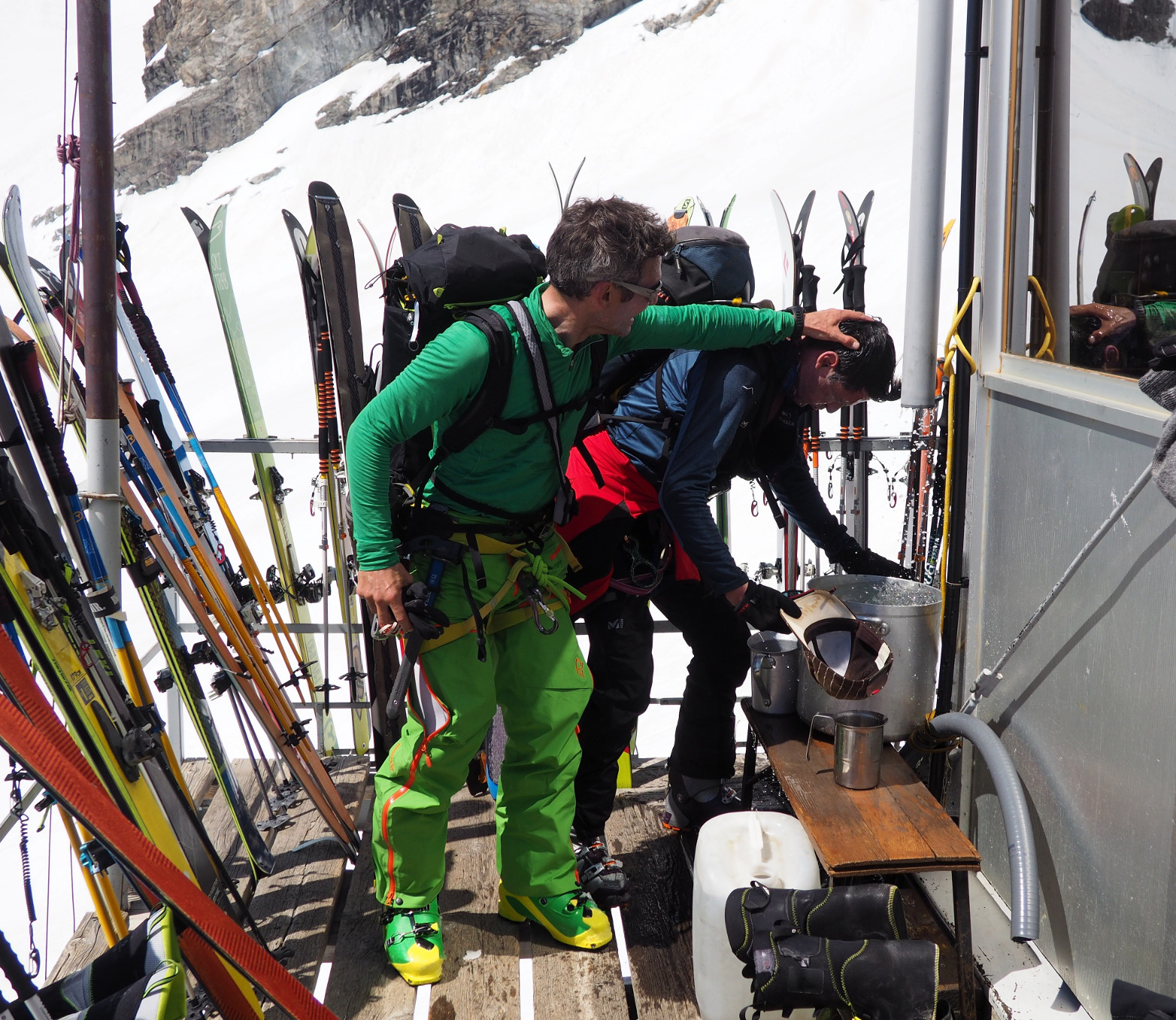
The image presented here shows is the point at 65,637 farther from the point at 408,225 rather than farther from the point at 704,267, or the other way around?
the point at 408,225

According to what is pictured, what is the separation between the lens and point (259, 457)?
3.65 m

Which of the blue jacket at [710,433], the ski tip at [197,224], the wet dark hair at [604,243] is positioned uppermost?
the ski tip at [197,224]

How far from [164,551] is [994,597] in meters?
2.27

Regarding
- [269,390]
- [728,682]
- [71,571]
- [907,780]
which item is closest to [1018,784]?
[907,780]

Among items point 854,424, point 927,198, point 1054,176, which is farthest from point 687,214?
point 1054,176

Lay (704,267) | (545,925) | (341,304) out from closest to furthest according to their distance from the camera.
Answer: (545,925), (704,267), (341,304)

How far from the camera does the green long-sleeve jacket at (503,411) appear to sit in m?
1.99

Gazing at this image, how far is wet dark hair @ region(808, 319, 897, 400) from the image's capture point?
94.0 inches

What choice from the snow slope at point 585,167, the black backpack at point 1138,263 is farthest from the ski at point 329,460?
the snow slope at point 585,167

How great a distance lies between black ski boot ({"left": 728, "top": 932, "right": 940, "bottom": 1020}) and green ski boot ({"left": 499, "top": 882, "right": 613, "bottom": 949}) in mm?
629

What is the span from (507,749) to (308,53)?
56.7 m

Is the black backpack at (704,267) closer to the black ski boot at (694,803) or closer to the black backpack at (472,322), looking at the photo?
the black backpack at (472,322)

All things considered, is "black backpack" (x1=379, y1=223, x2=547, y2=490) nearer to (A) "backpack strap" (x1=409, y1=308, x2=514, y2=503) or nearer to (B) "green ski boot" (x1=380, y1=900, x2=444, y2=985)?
(A) "backpack strap" (x1=409, y1=308, x2=514, y2=503)

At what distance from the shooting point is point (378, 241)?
2908 centimetres
